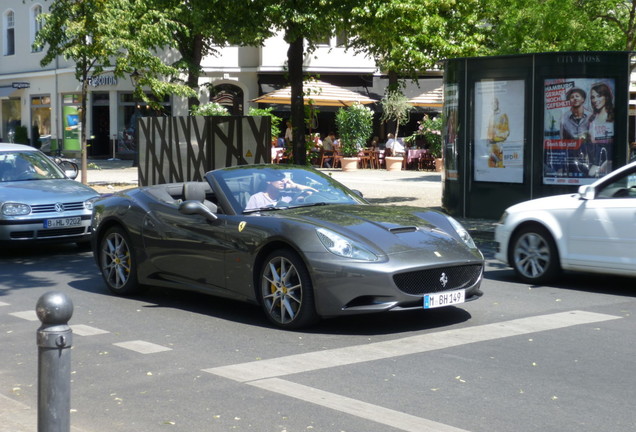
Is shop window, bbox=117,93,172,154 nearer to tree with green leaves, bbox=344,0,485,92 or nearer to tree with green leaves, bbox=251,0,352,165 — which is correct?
tree with green leaves, bbox=344,0,485,92

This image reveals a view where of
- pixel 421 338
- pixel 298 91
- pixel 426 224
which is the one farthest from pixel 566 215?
pixel 298 91

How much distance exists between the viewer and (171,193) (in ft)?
33.8

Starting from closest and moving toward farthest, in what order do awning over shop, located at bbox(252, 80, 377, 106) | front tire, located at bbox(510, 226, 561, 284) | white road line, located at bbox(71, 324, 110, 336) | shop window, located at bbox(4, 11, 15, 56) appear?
white road line, located at bbox(71, 324, 110, 336) → front tire, located at bbox(510, 226, 561, 284) → awning over shop, located at bbox(252, 80, 377, 106) → shop window, located at bbox(4, 11, 15, 56)

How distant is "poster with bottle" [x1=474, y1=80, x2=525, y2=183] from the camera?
1588cm

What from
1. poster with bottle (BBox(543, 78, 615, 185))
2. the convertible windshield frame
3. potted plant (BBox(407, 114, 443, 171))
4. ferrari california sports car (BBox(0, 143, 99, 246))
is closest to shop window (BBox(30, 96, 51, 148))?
potted plant (BBox(407, 114, 443, 171))

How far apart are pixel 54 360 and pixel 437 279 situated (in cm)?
462

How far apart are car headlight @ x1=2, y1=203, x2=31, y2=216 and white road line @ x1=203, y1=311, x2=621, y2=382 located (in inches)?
273

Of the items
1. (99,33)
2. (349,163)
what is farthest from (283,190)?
(349,163)

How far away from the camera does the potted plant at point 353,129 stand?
1371 inches

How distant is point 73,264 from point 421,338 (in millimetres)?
6267

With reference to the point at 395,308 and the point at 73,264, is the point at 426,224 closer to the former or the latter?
the point at 395,308

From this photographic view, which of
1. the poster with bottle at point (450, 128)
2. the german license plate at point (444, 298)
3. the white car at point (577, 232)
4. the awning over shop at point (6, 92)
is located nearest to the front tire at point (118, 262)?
the german license plate at point (444, 298)

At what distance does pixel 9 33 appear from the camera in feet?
164

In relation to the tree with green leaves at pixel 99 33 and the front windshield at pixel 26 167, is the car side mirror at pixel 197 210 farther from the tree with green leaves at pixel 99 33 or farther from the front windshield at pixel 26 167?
the tree with green leaves at pixel 99 33
